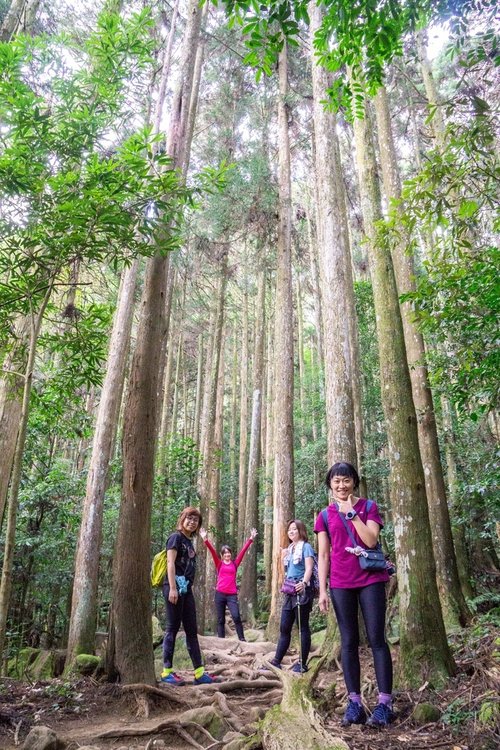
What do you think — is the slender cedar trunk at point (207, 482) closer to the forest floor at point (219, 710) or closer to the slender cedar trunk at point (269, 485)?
the slender cedar trunk at point (269, 485)

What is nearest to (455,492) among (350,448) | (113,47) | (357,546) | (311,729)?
(350,448)

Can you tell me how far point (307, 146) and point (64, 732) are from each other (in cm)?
1511

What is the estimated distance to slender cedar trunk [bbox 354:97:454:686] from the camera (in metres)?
4.06

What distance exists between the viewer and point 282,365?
32.7 ft

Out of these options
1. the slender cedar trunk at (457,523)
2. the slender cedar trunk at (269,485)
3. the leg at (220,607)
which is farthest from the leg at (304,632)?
the slender cedar trunk at (269,485)

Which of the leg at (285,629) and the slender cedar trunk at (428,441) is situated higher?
the slender cedar trunk at (428,441)

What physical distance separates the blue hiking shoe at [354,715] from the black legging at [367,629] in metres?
0.10

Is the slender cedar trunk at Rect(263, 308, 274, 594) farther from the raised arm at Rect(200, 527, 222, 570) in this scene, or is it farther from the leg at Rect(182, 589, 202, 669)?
the leg at Rect(182, 589, 202, 669)

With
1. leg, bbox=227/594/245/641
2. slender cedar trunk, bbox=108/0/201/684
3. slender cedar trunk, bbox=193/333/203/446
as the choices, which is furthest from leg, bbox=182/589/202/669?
slender cedar trunk, bbox=193/333/203/446

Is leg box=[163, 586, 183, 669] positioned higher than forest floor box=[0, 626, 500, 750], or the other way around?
leg box=[163, 586, 183, 669]

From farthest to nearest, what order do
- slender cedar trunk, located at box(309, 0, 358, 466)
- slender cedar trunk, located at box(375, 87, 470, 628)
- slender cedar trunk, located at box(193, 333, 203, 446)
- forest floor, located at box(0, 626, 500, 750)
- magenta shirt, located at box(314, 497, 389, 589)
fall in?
slender cedar trunk, located at box(193, 333, 203, 446), slender cedar trunk, located at box(375, 87, 470, 628), slender cedar trunk, located at box(309, 0, 358, 466), magenta shirt, located at box(314, 497, 389, 589), forest floor, located at box(0, 626, 500, 750)

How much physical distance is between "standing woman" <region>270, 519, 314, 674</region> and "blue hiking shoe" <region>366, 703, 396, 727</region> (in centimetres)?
191

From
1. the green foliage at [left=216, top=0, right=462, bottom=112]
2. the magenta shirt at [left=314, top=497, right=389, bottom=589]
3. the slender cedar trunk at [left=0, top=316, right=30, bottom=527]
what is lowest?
the magenta shirt at [left=314, top=497, right=389, bottom=589]

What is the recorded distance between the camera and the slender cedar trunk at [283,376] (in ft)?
28.9
